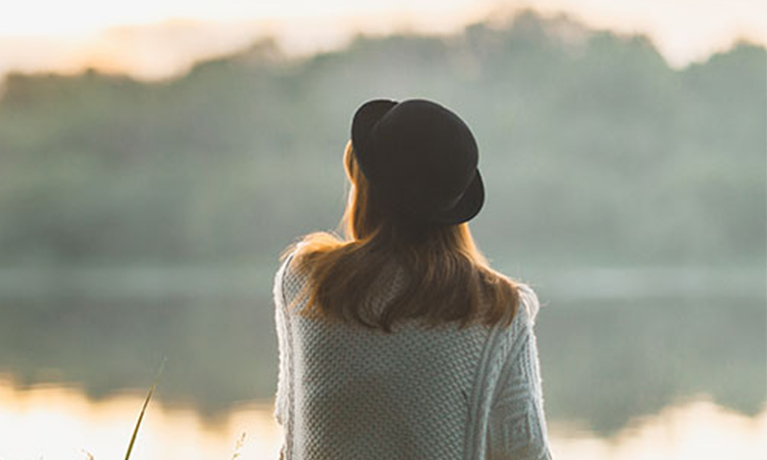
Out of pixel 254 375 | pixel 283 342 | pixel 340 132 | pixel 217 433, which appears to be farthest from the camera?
pixel 340 132

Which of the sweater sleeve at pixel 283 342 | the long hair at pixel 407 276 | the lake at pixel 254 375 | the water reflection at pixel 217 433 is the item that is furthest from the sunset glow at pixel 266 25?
the long hair at pixel 407 276

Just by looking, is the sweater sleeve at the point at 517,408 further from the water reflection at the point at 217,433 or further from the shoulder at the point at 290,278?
the water reflection at the point at 217,433

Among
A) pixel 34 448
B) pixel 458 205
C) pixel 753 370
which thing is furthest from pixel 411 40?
pixel 458 205

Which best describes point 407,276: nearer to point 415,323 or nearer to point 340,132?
point 415,323

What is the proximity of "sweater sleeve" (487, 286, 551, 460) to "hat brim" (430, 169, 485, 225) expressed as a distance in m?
0.12

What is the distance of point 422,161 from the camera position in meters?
1.92

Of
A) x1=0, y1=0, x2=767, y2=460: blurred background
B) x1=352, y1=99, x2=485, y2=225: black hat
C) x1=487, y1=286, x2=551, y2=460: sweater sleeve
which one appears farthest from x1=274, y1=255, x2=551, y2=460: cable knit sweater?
x1=0, y1=0, x2=767, y2=460: blurred background

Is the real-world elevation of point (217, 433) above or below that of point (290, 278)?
above

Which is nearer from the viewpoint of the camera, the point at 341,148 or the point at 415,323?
the point at 415,323

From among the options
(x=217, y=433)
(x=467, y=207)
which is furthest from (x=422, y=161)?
(x=217, y=433)

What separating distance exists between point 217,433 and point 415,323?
5.87m

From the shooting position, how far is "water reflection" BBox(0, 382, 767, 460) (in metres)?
6.94

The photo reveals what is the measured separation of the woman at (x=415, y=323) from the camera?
1896 mm

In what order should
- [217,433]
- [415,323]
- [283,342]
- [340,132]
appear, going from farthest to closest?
[340,132] → [217,433] → [283,342] → [415,323]
